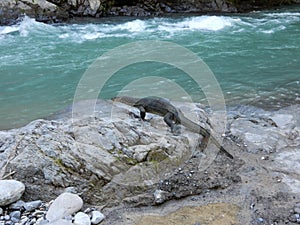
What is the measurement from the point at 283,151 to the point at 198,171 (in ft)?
4.64

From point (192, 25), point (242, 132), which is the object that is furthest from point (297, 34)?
point (242, 132)

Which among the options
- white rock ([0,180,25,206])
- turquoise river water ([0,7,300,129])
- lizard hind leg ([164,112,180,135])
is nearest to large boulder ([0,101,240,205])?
white rock ([0,180,25,206])

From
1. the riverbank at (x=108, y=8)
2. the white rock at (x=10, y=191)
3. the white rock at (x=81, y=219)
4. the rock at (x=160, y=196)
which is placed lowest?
the rock at (x=160, y=196)

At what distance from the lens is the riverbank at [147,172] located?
12.7 ft

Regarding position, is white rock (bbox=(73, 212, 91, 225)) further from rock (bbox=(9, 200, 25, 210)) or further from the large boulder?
rock (bbox=(9, 200, 25, 210))

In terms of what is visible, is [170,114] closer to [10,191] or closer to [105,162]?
[105,162]

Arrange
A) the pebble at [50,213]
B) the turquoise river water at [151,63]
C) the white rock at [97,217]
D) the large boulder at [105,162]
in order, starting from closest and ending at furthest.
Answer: the pebble at [50,213] → the white rock at [97,217] → the large boulder at [105,162] → the turquoise river water at [151,63]

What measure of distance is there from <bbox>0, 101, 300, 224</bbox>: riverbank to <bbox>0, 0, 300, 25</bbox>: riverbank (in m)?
12.8

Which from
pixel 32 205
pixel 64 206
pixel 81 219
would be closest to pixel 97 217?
pixel 81 219

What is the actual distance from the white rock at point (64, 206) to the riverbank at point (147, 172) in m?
0.17

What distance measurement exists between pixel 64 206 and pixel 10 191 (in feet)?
1.84

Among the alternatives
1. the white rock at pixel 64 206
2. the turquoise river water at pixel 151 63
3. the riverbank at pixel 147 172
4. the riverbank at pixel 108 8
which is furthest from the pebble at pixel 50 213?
the riverbank at pixel 108 8

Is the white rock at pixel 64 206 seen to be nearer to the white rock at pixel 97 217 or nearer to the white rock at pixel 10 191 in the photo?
the white rock at pixel 97 217

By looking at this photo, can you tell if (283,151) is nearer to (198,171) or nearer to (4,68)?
(198,171)
